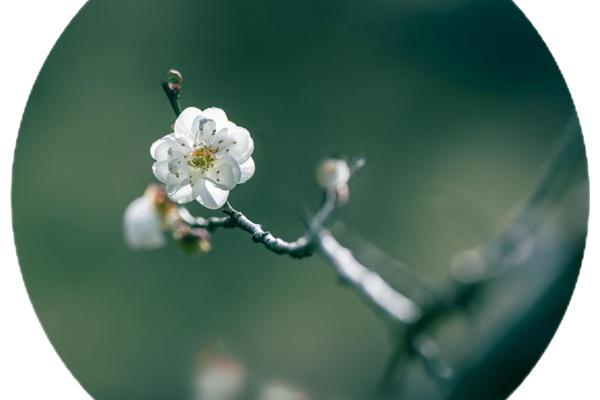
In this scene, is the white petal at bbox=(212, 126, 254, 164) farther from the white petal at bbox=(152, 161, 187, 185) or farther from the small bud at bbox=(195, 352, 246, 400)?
the small bud at bbox=(195, 352, 246, 400)

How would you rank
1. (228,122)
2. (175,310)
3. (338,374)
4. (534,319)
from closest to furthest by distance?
1. (534,319)
2. (228,122)
3. (338,374)
4. (175,310)

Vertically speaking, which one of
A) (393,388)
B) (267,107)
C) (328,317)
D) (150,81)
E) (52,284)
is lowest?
(393,388)

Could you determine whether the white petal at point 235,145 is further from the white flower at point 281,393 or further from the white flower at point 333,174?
the white flower at point 281,393

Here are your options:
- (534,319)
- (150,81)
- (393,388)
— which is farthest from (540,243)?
(150,81)

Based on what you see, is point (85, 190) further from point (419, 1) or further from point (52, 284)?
point (419, 1)

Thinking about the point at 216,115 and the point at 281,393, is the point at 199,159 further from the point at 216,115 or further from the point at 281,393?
the point at 281,393

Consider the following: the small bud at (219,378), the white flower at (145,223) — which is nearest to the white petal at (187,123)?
the white flower at (145,223)

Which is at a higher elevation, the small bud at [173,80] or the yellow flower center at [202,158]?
the small bud at [173,80]

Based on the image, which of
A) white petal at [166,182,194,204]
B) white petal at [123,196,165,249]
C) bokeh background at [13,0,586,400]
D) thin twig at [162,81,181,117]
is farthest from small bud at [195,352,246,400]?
thin twig at [162,81,181,117]
